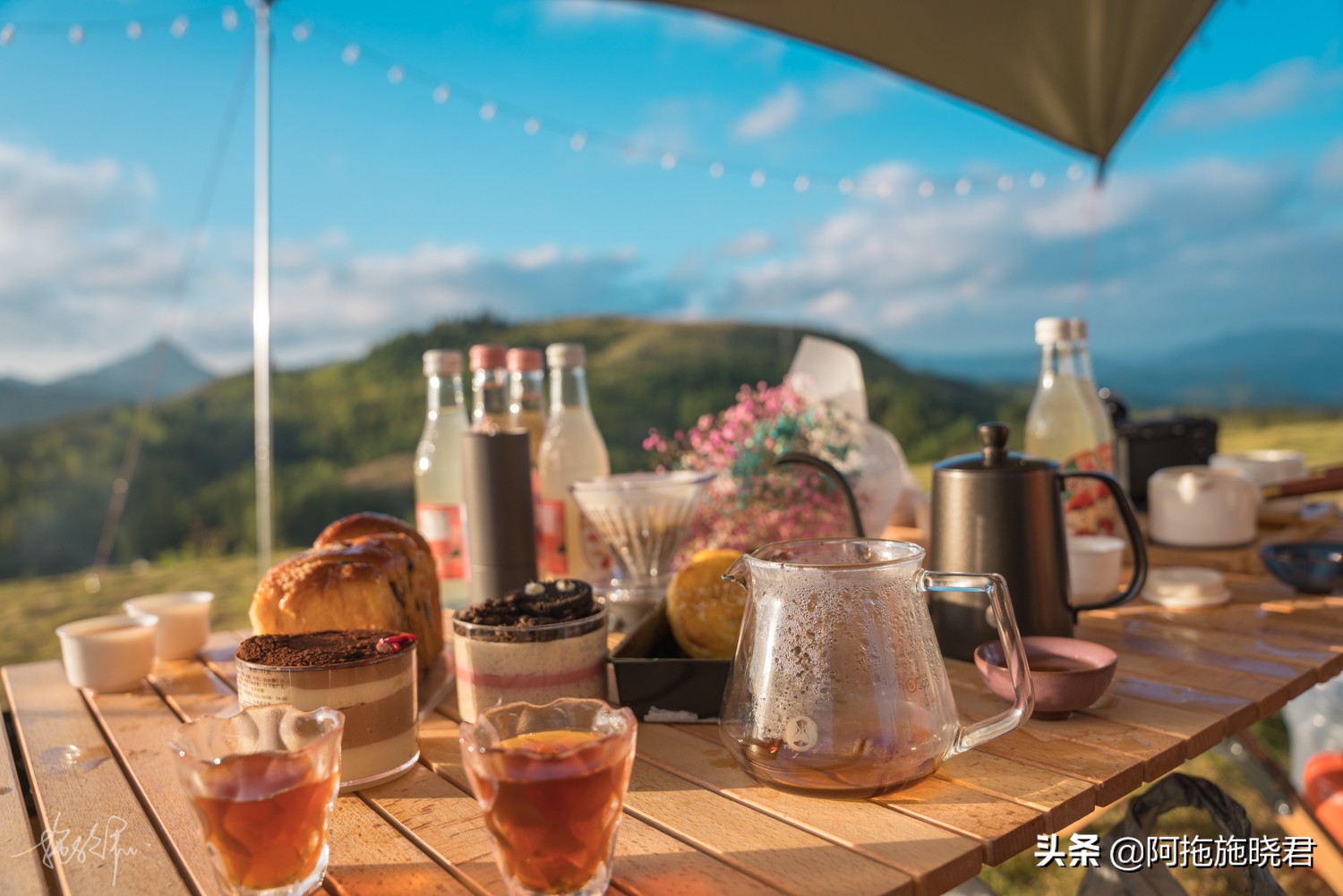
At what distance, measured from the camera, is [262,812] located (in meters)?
0.53

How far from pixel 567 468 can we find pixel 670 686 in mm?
529

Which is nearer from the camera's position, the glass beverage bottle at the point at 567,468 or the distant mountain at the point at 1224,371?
the glass beverage bottle at the point at 567,468

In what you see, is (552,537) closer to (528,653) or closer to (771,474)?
(771,474)

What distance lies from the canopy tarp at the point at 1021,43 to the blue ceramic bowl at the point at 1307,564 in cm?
155

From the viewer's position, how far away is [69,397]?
5305 mm

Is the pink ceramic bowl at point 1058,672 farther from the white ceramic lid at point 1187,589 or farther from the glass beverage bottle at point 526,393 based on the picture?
the glass beverage bottle at point 526,393

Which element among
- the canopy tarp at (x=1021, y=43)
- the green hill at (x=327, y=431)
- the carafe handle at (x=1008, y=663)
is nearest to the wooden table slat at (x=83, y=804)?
the carafe handle at (x=1008, y=663)

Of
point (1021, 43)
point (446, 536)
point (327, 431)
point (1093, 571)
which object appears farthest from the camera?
point (327, 431)

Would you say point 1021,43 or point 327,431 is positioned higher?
point 1021,43

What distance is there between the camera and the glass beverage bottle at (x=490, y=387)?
1.19 m

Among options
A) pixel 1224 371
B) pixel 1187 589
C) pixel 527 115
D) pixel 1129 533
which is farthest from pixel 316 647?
pixel 1224 371

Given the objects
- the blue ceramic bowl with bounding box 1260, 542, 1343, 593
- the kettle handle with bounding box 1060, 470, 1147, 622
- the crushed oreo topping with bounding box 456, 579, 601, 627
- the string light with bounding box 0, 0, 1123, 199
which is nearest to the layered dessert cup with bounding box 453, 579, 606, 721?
the crushed oreo topping with bounding box 456, 579, 601, 627

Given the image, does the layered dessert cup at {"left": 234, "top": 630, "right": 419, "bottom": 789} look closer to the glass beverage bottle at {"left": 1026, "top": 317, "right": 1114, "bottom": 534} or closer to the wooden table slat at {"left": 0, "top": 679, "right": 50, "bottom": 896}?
the wooden table slat at {"left": 0, "top": 679, "right": 50, "bottom": 896}

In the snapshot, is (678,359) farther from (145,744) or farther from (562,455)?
(145,744)
